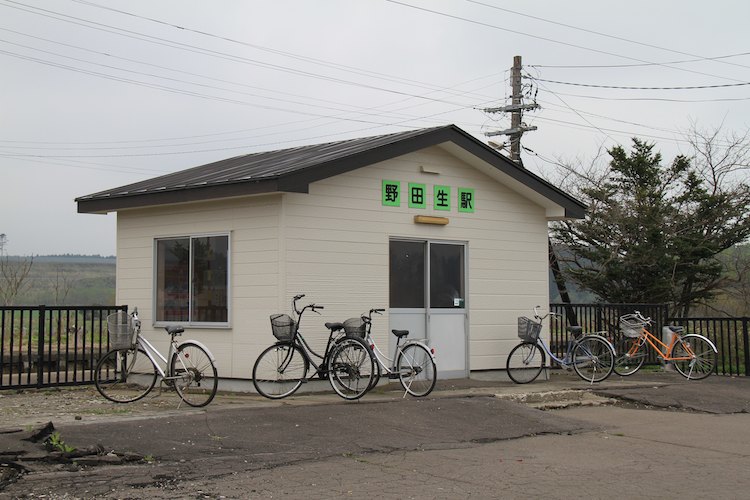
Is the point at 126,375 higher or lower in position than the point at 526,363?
lower

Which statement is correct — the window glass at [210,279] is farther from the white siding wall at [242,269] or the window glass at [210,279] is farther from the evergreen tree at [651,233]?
the evergreen tree at [651,233]

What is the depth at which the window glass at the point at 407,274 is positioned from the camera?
12453mm

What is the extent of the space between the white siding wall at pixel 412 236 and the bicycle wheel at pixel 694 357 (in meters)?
2.64

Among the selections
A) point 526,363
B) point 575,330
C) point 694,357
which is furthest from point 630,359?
point 526,363

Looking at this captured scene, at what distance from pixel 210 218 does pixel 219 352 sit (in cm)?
189

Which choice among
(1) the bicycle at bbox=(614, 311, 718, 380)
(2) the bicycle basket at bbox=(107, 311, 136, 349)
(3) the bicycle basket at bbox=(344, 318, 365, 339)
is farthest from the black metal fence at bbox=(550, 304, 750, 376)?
(2) the bicycle basket at bbox=(107, 311, 136, 349)

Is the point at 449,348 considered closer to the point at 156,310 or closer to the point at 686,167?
the point at 156,310

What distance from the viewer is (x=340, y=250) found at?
1173 centimetres

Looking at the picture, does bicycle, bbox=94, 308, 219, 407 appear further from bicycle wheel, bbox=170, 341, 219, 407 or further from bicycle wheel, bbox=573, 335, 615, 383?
bicycle wheel, bbox=573, 335, 615, 383

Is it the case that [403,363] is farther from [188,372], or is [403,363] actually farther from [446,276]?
[188,372]

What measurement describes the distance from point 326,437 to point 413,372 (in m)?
2.82

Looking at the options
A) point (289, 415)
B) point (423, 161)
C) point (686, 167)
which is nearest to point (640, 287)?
point (686, 167)

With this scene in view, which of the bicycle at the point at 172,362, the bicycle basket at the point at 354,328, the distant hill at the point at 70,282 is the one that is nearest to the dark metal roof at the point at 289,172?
the bicycle basket at the point at 354,328

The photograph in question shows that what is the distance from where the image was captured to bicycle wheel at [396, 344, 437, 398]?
35.9ft
